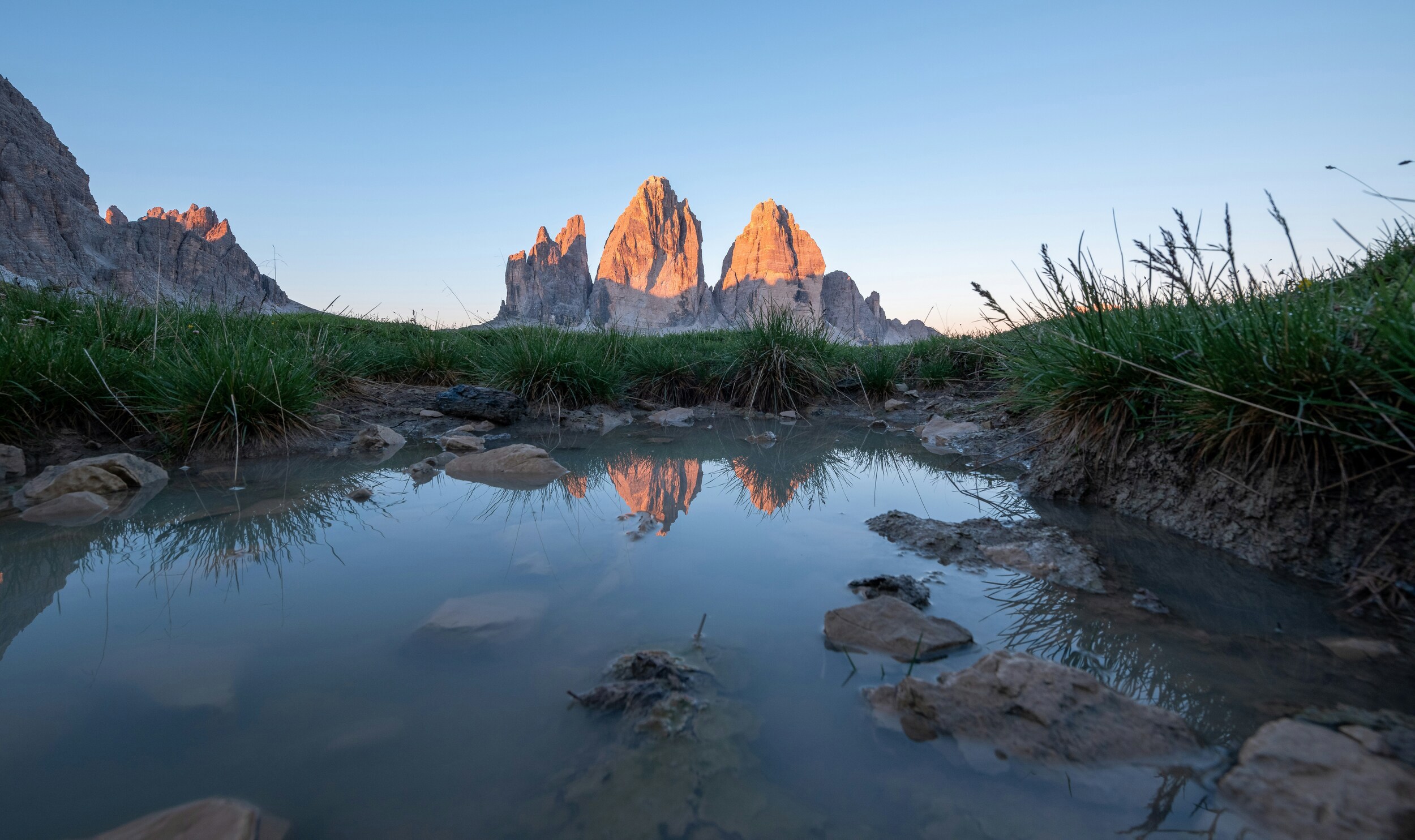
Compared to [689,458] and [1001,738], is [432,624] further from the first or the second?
[689,458]

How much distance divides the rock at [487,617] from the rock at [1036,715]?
0.87 metres

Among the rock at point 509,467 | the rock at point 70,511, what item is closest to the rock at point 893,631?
the rock at point 509,467

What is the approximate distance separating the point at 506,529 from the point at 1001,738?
1828 mm

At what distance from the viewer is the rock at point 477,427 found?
4.74m

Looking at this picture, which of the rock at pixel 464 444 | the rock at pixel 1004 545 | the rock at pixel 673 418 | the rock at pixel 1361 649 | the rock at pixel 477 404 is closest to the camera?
the rock at pixel 1361 649

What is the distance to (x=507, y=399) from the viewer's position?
535cm

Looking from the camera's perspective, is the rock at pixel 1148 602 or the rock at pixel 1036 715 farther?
the rock at pixel 1148 602

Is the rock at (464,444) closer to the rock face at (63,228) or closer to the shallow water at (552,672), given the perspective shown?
the shallow water at (552,672)

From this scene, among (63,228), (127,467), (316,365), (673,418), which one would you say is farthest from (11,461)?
(63,228)

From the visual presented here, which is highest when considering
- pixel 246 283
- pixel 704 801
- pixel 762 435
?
pixel 246 283

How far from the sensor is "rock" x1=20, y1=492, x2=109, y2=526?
2.36 metres

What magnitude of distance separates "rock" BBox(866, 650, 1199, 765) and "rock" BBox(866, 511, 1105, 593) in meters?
0.75

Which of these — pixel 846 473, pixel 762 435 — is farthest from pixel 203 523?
pixel 762 435

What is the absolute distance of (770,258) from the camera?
285ft
